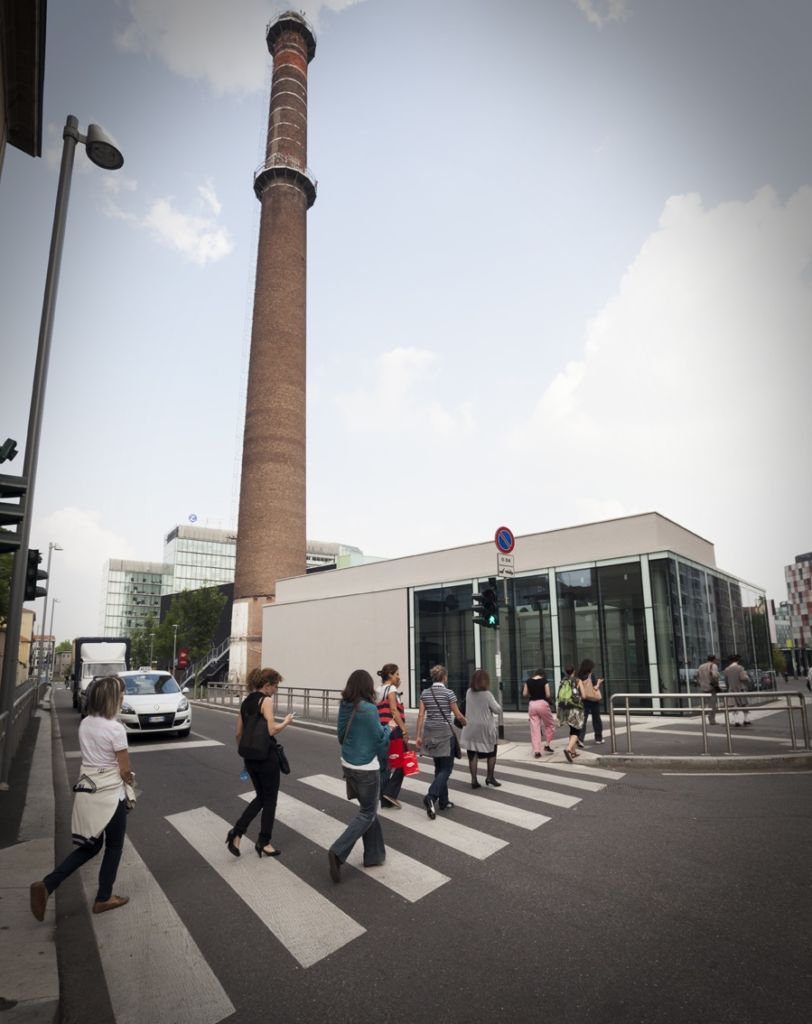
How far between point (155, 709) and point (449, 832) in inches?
380

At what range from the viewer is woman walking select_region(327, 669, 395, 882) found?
5352mm

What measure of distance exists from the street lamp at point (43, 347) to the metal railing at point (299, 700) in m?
6.07

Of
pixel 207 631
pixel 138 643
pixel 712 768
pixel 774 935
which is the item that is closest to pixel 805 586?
pixel 207 631

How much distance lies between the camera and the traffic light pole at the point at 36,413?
26.8 ft

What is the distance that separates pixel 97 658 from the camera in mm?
25312

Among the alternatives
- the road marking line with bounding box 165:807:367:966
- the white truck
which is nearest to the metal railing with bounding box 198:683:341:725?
the white truck

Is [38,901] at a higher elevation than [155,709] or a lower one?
lower

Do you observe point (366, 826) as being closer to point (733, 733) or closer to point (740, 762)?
point (740, 762)

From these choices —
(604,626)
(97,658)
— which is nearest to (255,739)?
(604,626)

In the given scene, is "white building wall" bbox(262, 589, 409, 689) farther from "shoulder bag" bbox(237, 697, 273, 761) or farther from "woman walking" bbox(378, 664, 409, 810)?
"shoulder bag" bbox(237, 697, 273, 761)

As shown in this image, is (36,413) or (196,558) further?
(196,558)

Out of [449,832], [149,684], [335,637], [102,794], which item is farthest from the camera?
[335,637]

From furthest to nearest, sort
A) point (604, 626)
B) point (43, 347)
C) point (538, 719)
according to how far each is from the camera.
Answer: point (604, 626) < point (538, 719) < point (43, 347)

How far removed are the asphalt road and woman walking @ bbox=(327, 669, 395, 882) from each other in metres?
0.28
